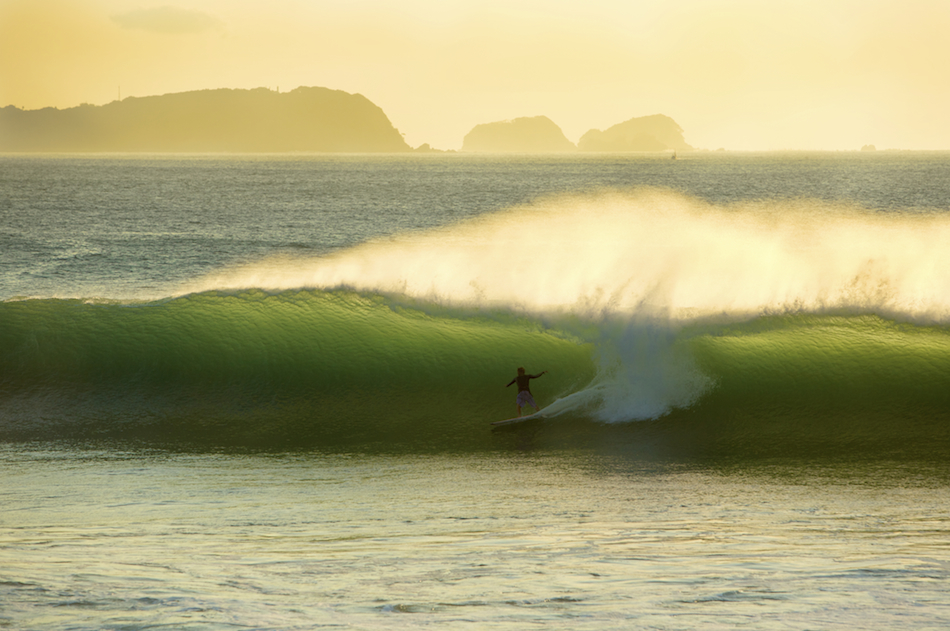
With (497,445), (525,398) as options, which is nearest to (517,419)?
(525,398)

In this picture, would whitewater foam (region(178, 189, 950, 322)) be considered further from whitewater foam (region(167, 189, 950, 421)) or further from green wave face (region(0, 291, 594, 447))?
green wave face (region(0, 291, 594, 447))

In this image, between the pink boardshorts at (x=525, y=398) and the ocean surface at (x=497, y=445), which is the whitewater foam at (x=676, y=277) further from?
the pink boardshorts at (x=525, y=398)

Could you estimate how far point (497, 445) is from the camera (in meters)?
9.34

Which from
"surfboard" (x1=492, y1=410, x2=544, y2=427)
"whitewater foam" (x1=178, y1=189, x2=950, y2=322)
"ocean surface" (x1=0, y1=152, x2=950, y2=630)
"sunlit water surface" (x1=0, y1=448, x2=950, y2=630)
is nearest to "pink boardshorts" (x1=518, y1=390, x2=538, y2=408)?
"surfboard" (x1=492, y1=410, x2=544, y2=427)

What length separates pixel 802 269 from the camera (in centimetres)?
1518

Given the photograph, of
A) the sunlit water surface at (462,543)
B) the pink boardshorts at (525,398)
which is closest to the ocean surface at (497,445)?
the sunlit water surface at (462,543)

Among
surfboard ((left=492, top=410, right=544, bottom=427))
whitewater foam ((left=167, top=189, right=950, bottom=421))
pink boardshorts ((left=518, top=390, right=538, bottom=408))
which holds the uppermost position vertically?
whitewater foam ((left=167, top=189, right=950, bottom=421))

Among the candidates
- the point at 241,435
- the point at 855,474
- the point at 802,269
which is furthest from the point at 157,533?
the point at 802,269

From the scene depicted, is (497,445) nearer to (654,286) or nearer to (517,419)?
(517,419)

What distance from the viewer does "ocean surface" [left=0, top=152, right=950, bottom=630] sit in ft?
13.9

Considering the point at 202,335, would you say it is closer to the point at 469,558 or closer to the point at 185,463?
the point at 185,463

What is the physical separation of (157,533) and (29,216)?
5252 centimetres

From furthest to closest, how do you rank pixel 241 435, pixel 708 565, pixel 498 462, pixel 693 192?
pixel 693 192 < pixel 241 435 < pixel 498 462 < pixel 708 565

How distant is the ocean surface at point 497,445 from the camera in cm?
422
